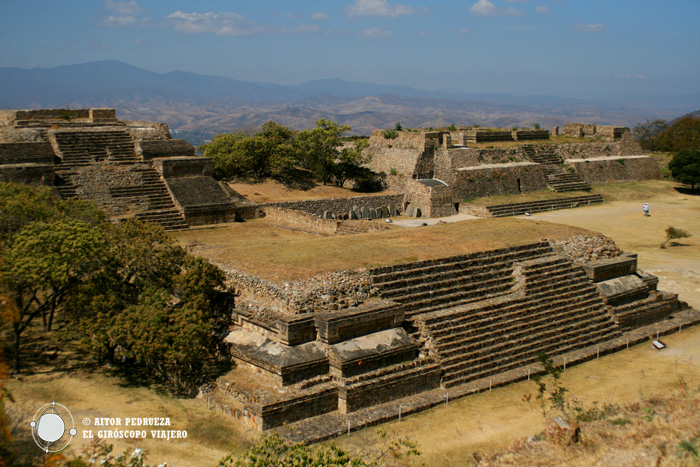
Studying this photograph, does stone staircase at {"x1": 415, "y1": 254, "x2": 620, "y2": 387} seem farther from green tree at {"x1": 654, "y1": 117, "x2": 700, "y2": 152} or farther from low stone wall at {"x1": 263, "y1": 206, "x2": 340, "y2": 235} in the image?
green tree at {"x1": 654, "y1": 117, "x2": 700, "y2": 152}

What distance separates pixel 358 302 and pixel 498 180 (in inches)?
823

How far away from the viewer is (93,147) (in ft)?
75.3

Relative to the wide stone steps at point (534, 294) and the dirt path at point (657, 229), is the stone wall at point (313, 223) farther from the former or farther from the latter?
the dirt path at point (657, 229)

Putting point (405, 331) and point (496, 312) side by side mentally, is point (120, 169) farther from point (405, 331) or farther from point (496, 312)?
point (496, 312)

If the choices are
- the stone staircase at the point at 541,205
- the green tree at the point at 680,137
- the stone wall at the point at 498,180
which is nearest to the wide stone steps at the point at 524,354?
the stone staircase at the point at 541,205

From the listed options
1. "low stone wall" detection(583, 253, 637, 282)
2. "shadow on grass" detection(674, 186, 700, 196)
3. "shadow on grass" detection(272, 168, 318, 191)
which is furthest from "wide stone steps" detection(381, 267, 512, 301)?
"shadow on grass" detection(674, 186, 700, 196)

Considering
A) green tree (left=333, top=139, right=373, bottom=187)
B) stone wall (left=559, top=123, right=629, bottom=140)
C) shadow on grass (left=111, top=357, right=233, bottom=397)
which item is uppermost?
stone wall (left=559, top=123, right=629, bottom=140)

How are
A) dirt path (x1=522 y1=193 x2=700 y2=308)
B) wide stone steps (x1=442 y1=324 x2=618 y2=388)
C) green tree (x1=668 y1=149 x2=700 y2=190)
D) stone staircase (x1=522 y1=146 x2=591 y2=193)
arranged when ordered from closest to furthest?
wide stone steps (x1=442 y1=324 x2=618 y2=388), dirt path (x1=522 y1=193 x2=700 y2=308), stone staircase (x1=522 y1=146 x2=591 y2=193), green tree (x1=668 y1=149 x2=700 y2=190)

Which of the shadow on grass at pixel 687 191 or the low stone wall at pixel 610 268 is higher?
the low stone wall at pixel 610 268

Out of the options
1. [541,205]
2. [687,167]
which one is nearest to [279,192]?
[541,205]

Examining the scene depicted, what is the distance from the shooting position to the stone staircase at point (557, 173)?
110 ft

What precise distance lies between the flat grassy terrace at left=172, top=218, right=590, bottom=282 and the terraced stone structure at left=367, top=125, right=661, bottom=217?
10.5 meters

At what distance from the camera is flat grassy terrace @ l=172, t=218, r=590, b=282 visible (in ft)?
43.3

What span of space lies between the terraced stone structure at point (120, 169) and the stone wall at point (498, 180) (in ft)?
38.4
